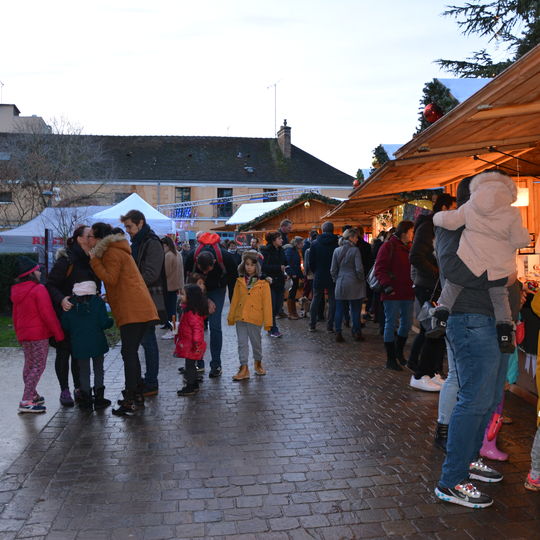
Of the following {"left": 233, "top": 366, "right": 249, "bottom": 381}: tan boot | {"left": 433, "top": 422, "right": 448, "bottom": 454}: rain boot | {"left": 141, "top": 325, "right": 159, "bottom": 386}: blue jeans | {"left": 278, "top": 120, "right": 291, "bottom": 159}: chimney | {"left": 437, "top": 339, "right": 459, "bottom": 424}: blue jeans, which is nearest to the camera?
{"left": 437, "top": 339, "right": 459, "bottom": 424}: blue jeans

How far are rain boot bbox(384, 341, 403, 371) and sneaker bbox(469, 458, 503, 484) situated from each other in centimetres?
366

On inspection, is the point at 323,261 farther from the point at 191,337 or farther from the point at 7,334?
the point at 7,334

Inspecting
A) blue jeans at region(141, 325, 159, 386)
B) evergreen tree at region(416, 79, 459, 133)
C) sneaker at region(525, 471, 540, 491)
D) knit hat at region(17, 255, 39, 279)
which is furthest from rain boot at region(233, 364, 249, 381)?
evergreen tree at region(416, 79, 459, 133)

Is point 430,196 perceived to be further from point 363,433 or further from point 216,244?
point 363,433

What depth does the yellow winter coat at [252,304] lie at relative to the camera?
7.74 metres

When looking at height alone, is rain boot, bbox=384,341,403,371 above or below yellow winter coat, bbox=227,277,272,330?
below

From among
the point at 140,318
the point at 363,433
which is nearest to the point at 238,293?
the point at 140,318

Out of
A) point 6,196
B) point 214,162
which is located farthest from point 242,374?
point 214,162

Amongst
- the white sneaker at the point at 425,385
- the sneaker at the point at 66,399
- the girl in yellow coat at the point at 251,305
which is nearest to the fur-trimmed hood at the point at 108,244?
the sneaker at the point at 66,399

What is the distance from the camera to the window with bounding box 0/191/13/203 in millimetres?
31852

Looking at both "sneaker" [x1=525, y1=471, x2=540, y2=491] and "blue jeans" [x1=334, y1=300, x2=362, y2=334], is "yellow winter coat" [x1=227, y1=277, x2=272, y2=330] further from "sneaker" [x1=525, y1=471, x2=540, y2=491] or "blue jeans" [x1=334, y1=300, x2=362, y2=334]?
"sneaker" [x1=525, y1=471, x2=540, y2=491]

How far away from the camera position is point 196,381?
698 cm

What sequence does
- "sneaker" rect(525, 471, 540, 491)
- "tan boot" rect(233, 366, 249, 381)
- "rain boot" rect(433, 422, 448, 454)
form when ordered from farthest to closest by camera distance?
1. "tan boot" rect(233, 366, 249, 381)
2. "rain boot" rect(433, 422, 448, 454)
3. "sneaker" rect(525, 471, 540, 491)

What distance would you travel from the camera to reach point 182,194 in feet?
155
